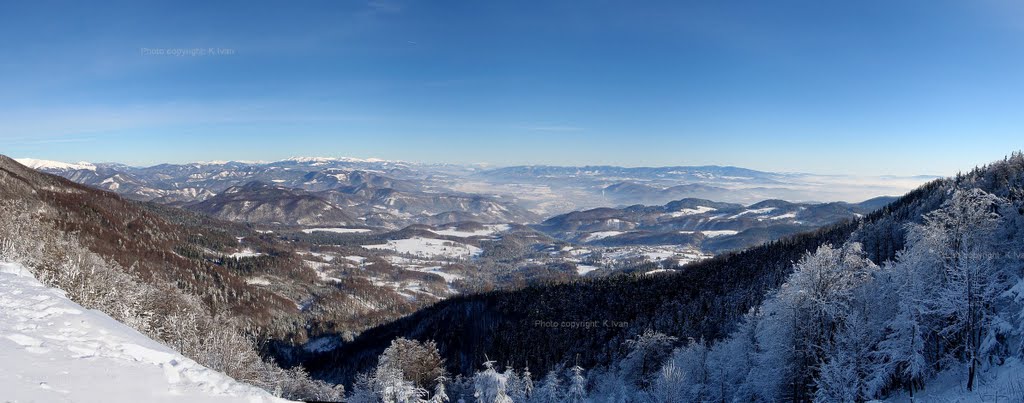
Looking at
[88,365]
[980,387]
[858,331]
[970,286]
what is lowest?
[980,387]

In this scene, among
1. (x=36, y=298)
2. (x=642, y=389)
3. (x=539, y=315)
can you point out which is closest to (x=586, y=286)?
(x=539, y=315)

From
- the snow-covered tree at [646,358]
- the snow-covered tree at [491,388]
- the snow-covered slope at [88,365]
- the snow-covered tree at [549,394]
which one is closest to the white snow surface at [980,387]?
the snow-covered slope at [88,365]

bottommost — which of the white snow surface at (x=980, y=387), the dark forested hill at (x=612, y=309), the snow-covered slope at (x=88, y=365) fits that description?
the dark forested hill at (x=612, y=309)

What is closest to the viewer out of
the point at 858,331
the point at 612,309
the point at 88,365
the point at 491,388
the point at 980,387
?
the point at 88,365

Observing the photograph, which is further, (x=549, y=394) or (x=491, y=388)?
(x=549, y=394)

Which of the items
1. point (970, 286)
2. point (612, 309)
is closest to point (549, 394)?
point (970, 286)

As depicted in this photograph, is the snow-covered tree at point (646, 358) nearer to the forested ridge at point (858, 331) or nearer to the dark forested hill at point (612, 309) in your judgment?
the forested ridge at point (858, 331)

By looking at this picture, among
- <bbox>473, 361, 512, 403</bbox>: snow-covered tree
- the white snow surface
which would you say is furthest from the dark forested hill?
the white snow surface

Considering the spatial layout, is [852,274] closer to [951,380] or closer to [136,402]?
[951,380]

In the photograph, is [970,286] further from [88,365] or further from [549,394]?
[88,365]
